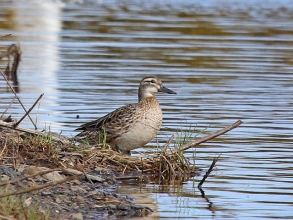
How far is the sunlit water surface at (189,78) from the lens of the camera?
986 cm

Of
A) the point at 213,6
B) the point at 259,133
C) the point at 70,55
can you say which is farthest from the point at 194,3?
the point at 259,133

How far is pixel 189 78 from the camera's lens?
19156mm

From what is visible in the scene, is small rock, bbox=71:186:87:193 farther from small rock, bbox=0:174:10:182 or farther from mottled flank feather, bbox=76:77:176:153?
mottled flank feather, bbox=76:77:176:153

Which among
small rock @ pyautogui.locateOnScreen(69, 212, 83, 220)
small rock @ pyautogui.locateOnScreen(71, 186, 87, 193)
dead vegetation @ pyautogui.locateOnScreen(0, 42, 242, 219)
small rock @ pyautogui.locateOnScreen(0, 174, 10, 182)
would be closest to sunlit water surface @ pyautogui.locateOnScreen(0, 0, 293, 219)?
dead vegetation @ pyautogui.locateOnScreen(0, 42, 242, 219)

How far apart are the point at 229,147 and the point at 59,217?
14.4 feet

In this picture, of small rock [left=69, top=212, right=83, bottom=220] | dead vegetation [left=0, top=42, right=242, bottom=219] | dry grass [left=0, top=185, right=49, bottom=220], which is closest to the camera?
dry grass [left=0, top=185, right=49, bottom=220]

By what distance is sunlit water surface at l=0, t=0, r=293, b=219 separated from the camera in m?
9.86

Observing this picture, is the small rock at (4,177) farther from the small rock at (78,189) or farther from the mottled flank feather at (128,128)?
the mottled flank feather at (128,128)

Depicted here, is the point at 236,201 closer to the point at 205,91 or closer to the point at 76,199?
the point at 76,199

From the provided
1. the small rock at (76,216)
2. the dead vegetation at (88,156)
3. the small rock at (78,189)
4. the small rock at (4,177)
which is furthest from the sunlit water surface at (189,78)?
the small rock at (4,177)

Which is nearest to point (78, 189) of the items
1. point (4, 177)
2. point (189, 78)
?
Result: point (4, 177)

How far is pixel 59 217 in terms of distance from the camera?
814 cm

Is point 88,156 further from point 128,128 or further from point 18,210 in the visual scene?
point 18,210

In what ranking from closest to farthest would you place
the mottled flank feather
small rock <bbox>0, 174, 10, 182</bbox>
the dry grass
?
the dry grass < small rock <bbox>0, 174, 10, 182</bbox> < the mottled flank feather
